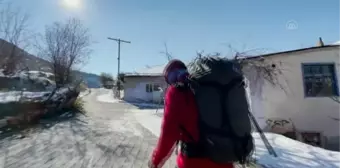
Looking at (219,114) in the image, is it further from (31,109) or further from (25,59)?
(25,59)

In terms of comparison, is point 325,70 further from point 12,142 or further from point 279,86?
point 12,142

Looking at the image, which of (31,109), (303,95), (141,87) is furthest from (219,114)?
(141,87)

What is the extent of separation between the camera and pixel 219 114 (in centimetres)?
191

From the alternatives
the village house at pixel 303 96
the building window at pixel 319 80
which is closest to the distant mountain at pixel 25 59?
the village house at pixel 303 96

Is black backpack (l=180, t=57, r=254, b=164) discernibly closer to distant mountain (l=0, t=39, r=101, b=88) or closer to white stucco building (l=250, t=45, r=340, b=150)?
white stucco building (l=250, t=45, r=340, b=150)

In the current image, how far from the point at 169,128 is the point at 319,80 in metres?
9.60

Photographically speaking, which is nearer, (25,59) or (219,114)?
(219,114)

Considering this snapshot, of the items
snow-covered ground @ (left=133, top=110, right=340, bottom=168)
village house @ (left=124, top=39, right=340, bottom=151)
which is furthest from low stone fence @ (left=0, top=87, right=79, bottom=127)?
snow-covered ground @ (left=133, top=110, right=340, bottom=168)

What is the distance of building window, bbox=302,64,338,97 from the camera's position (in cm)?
980

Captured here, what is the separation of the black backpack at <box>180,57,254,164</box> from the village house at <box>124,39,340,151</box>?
25.4 ft

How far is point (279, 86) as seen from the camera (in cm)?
976

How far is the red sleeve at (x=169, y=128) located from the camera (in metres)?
1.85

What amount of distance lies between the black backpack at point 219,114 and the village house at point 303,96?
305 inches

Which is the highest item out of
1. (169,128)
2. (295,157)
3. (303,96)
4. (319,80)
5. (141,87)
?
(141,87)
